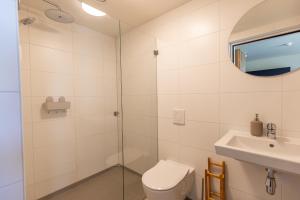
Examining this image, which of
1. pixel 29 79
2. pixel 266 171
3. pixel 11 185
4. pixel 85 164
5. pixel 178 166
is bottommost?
pixel 85 164

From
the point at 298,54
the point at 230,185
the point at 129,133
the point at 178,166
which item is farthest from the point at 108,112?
the point at 298,54

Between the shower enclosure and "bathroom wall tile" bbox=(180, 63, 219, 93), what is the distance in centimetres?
46

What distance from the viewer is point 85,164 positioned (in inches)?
84.0

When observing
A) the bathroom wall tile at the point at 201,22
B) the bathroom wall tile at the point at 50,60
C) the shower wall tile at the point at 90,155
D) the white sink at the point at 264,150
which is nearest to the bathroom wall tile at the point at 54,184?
the shower wall tile at the point at 90,155

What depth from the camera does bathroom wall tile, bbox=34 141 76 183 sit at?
176 centimetres

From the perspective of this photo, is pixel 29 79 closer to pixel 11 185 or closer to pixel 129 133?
pixel 129 133

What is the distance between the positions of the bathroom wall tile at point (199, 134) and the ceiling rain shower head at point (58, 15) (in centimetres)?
188

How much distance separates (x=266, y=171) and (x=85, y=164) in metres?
2.03

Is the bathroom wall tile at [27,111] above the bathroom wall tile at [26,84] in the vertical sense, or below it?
below

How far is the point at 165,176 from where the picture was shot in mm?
1536

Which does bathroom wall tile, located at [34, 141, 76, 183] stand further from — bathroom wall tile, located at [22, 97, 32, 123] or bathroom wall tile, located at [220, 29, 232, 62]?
bathroom wall tile, located at [220, 29, 232, 62]

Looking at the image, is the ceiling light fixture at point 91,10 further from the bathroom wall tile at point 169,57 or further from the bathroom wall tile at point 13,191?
the bathroom wall tile at point 13,191

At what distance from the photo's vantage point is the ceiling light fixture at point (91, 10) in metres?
1.76

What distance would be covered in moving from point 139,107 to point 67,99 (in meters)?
0.90
